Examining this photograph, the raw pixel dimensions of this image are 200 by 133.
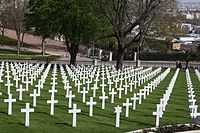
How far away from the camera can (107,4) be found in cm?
4119

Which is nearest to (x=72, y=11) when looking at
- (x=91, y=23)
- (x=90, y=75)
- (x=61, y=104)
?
(x=91, y=23)

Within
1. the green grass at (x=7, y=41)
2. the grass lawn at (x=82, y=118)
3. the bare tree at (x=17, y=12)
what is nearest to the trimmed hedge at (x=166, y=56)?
the bare tree at (x=17, y=12)

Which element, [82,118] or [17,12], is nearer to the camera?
[82,118]

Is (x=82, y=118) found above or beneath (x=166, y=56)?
beneath

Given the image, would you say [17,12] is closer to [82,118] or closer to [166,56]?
[166,56]

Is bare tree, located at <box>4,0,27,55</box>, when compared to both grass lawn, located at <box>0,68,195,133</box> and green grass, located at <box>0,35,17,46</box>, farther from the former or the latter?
grass lawn, located at <box>0,68,195,133</box>

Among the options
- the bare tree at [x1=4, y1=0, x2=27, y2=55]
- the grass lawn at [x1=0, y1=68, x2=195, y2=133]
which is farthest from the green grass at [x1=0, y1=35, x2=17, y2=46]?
the grass lawn at [x1=0, y1=68, x2=195, y2=133]

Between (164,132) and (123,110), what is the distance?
150 inches

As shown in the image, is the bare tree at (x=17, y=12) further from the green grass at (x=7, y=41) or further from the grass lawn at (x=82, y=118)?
the grass lawn at (x=82, y=118)

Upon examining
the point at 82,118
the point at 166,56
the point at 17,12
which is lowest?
the point at 82,118

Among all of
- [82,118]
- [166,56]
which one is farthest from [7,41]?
[82,118]

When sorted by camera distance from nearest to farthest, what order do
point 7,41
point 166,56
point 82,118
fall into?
point 82,118
point 166,56
point 7,41

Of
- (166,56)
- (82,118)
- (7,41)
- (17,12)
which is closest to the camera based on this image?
(82,118)

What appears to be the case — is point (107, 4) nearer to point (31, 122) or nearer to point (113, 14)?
point (113, 14)
